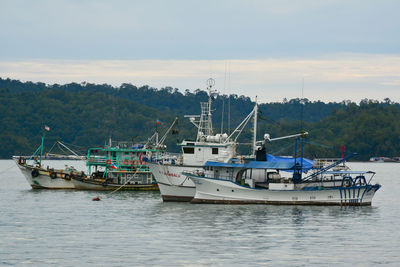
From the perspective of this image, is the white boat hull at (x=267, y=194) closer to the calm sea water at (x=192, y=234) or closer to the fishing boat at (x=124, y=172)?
the calm sea water at (x=192, y=234)

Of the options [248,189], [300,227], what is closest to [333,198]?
[248,189]

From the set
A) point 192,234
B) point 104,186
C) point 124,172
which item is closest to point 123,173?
point 124,172

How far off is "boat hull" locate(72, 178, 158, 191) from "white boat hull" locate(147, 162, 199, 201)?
1362 cm

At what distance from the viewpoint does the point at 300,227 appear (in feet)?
159

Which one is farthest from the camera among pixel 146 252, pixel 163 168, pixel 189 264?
pixel 163 168

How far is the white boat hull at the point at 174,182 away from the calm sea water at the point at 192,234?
69.6 inches

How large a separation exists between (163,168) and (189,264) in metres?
29.4

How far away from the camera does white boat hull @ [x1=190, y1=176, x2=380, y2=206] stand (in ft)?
196

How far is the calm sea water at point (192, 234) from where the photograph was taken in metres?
36.8

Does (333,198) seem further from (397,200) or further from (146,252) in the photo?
(146,252)

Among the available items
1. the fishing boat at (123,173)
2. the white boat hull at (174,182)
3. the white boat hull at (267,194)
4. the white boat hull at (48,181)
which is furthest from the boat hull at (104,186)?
the white boat hull at (267,194)

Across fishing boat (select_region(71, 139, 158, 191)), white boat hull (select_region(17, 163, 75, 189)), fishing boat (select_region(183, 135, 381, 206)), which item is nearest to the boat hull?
fishing boat (select_region(71, 139, 158, 191))

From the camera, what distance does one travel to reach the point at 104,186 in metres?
79.3

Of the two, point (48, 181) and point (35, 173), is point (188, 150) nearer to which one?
point (48, 181)
